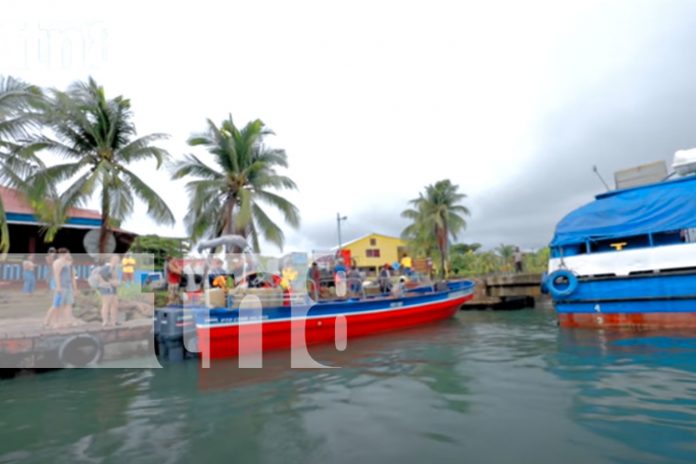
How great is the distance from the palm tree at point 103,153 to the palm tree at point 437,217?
62.3 ft

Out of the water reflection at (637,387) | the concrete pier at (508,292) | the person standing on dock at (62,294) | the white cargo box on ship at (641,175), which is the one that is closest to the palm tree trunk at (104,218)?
the person standing on dock at (62,294)

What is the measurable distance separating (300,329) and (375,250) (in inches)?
1255

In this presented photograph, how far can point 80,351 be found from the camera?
8.12m

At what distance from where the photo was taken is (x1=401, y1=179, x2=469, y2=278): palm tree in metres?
28.4

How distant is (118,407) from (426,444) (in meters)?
4.50

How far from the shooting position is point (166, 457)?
3949mm

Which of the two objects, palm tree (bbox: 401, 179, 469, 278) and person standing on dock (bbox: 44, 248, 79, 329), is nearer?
person standing on dock (bbox: 44, 248, 79, 329)

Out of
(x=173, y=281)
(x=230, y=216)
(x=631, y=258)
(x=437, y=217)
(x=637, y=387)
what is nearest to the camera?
(x=637, y=387)

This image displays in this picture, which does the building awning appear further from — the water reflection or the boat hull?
the water reflection

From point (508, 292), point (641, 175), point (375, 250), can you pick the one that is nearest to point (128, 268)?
point (508, 292)

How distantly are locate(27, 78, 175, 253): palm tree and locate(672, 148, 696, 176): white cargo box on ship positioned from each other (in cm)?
1600

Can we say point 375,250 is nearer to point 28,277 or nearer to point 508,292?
point 508,292

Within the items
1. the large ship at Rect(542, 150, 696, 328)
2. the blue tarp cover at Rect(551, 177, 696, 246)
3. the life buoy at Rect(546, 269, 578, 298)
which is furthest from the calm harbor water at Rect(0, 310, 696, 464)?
the blue tarp cover at Rect(551, 177, 696, 246)

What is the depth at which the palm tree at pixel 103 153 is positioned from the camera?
12.7 m
